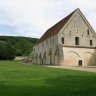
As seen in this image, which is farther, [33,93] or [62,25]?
[62,25]

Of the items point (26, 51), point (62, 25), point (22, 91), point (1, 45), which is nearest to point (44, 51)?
point (62, 25)

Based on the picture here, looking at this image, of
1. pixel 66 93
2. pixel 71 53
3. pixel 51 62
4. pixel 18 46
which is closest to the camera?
pixel 66 93

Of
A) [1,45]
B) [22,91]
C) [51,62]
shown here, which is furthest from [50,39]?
[22,91]

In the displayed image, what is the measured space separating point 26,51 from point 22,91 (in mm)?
108861

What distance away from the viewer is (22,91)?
12523 mm

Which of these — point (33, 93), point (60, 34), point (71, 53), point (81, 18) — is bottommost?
point (33, 93)

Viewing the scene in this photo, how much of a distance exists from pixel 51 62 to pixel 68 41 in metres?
7.76

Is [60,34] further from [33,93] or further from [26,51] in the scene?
[26,51]

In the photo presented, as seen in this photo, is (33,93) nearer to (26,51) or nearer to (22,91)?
(22,91)

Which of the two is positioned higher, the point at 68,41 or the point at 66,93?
the point at 68,41

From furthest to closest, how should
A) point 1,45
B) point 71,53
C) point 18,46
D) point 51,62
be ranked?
point 18,46 → point 1,45 → point 51,62 → point 71,53

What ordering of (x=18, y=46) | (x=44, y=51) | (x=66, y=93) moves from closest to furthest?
(x=66, y=93) → (x=44, y=51) → (x=18, y=46)

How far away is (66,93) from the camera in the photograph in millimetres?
11984

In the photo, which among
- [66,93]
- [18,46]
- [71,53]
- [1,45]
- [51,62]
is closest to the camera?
[66,93]
